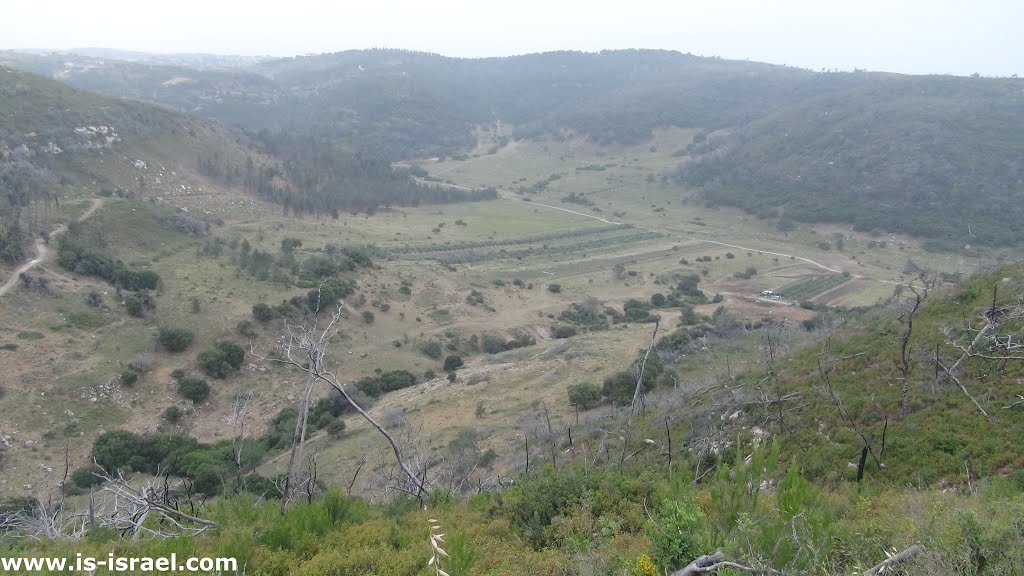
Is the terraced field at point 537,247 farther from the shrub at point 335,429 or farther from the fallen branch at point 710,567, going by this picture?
the fallen branch at point 710,567

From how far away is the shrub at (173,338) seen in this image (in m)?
25.0

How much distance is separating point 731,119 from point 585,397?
11583 cm

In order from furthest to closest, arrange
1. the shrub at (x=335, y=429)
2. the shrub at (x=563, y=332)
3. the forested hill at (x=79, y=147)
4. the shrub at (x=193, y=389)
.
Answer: the forested hill at (x=79, y=147)
the shrub at (x=563, y=332)
the shrub at (x=193, y=389)
the shrub at (x=335, y=429)

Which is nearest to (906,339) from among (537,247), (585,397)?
(585,397)

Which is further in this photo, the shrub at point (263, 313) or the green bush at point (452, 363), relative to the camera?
the green bush at point (452, 363)

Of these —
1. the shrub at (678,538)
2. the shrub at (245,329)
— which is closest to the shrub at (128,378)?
the shrub at (245,329)

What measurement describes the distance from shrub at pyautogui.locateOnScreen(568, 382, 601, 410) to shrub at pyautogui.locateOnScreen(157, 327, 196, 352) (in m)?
17.0

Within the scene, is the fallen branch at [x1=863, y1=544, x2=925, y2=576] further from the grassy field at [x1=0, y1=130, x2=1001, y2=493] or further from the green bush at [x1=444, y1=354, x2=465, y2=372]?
the green bush at [x1=444, y1=354, x2=465, y2=372]

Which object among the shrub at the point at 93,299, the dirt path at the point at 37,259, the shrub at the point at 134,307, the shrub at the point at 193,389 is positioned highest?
the dirt path at the point at 37,259

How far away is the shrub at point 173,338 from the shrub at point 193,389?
2400 mm

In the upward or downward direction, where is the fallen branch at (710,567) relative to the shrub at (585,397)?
upward

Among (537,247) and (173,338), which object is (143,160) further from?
(537,247)

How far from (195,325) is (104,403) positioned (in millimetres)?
6125

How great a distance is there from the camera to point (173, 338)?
82.3ft
